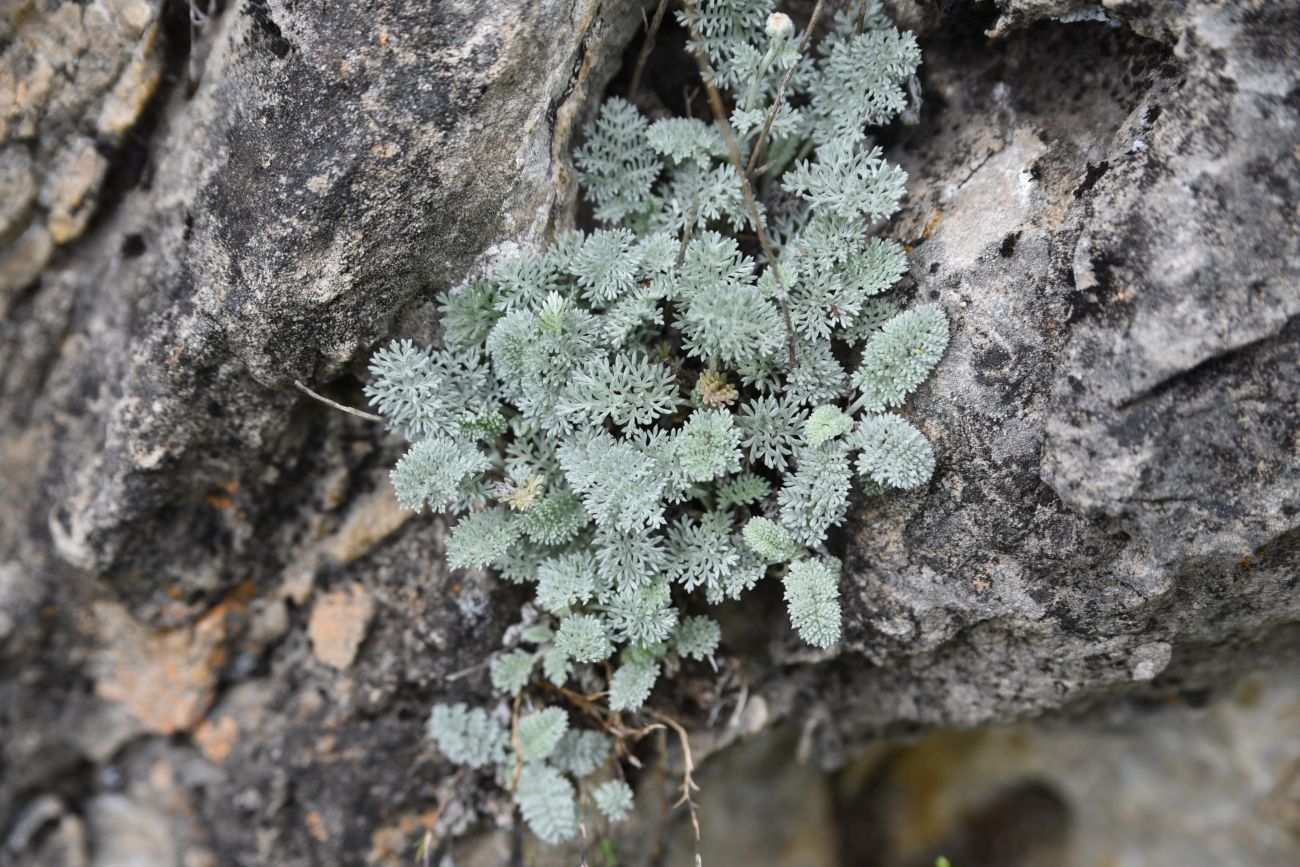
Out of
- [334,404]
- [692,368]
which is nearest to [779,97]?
[692,368]

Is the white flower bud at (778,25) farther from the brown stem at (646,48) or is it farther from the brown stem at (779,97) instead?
the brown stem at (646,48)

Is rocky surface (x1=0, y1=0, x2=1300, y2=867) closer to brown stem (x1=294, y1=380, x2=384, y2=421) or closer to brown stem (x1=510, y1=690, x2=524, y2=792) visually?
brown stem (x1=294, y1=380, x2=384, y2=421)

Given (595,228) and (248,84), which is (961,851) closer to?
(595,228)

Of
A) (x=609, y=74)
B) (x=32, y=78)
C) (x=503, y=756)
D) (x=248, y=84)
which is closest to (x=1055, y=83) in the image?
(x=609, y=74)

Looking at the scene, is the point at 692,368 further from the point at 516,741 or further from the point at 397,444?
the point at 516,741

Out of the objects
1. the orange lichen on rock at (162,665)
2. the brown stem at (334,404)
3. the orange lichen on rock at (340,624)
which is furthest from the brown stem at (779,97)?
the orange lichen on rock at (162,665)
